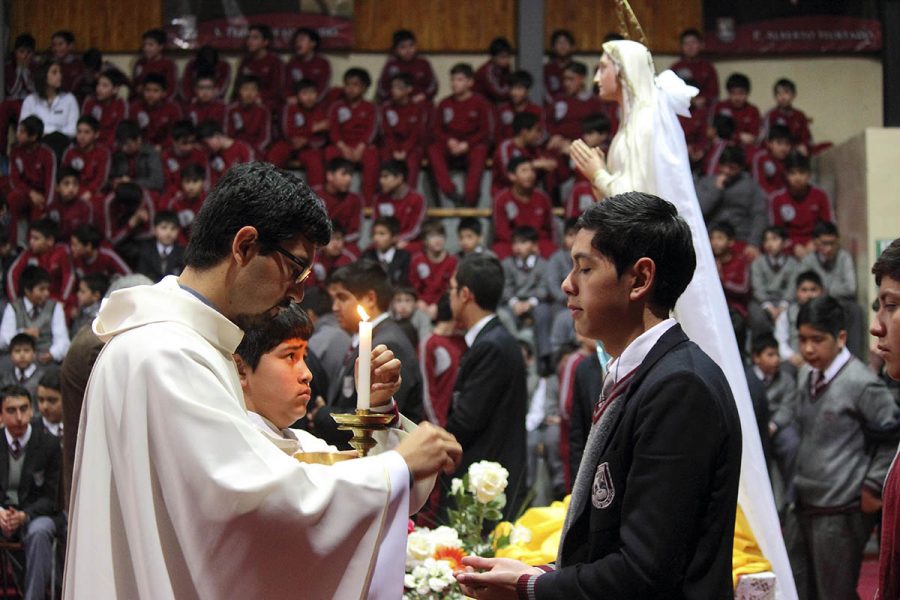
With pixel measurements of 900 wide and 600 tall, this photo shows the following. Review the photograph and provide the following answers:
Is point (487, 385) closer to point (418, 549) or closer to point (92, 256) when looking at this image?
point (418, 549)

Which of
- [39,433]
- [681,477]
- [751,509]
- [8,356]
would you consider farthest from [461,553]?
[8,356]

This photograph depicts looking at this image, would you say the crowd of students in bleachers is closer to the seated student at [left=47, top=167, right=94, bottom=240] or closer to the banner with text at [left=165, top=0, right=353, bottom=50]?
the seated student at [left=47, top=167, right=94, bottom=240]

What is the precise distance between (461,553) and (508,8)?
1046 cm

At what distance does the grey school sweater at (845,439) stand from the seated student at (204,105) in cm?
777

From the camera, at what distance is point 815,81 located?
12930mm

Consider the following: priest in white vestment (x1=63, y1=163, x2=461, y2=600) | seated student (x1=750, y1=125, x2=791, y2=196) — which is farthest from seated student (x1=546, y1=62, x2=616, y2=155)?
priest in white vestment (x1=63, y1=163, x2=461, y2=600)

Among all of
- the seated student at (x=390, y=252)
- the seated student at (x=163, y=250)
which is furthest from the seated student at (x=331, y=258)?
the seated student at (x=163, y=250)

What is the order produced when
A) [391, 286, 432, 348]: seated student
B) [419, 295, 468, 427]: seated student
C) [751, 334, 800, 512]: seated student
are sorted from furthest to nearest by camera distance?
[391, 286, 432, 348]: seated student < [751, 334, 800, 512]: seated student < [419, 295, 468, 427]: seated student

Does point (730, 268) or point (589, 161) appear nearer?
point (589, 161)

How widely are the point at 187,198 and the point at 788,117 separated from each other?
5.93 m

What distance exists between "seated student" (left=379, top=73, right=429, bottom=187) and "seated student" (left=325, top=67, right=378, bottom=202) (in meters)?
0.14

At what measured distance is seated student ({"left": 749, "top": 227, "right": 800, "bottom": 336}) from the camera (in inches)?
388

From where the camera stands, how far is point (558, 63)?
1238 cm

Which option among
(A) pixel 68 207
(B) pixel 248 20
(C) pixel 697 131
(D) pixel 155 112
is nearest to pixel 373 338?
(A) pixel 68 207
